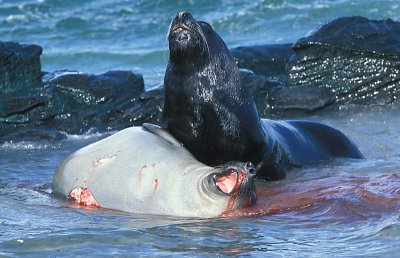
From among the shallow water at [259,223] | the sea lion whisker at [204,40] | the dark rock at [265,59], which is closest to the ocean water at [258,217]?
the shallow water at [259,223]

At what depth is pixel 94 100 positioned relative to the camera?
35.6 feet

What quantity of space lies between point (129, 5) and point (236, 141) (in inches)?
580

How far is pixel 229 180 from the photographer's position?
19.4ft

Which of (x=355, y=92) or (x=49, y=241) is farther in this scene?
(x=355, y=92)

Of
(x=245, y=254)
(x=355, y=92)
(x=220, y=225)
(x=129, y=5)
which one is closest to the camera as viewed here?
(x=245, y=254)

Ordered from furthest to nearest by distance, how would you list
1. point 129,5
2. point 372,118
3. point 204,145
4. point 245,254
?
point 129,5 → point 372,118 → point 204,145 → point 245,254

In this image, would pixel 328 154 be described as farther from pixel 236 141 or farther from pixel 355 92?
pixel 355 92

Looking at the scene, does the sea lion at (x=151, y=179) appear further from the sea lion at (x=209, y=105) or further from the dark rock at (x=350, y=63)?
the dark rock at (x=350, y=63)

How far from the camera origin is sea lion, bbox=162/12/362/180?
22.3 ft

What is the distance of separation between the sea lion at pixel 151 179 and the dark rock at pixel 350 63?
451 cm

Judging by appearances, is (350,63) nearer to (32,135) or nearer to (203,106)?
(32,135)

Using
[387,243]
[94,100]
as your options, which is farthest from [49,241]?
[94,100]

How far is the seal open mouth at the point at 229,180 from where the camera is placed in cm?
589

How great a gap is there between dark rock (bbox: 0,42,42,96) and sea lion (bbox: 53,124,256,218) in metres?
3.98
